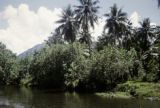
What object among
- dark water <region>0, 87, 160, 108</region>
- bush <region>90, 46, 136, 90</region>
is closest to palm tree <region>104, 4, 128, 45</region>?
bush <region>90, 46, 136, 90</region>

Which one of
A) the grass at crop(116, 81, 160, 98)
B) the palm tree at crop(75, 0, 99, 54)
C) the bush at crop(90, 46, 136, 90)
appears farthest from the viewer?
the palm tree at crop(75, 0, 99, 54)

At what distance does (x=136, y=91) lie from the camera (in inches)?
1678

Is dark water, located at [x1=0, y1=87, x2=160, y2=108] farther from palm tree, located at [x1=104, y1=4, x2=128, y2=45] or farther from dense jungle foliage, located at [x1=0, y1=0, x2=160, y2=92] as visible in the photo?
palm tree, located at [x1=104, y1=4, x2=128, y2=45]

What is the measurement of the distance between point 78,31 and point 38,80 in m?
13.9

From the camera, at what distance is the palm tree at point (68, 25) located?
69812 millimetres

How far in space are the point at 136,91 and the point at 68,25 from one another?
102 feet

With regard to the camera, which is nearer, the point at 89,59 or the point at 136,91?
the point at 136,91

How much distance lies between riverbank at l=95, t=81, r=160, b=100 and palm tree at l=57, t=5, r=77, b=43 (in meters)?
25.3

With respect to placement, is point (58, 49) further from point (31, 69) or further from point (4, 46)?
point (4, 46)

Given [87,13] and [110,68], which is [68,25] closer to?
[87,13]

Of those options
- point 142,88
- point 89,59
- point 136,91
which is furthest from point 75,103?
point 89,59

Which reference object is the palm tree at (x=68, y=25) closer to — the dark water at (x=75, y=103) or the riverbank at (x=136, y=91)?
the riverbank at (x=136, y=91)

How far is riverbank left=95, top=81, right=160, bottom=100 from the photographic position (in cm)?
4038

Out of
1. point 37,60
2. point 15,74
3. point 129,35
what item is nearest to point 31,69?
Answer: point 37,60
